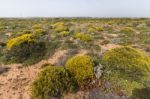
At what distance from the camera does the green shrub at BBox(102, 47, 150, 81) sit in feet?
57.0

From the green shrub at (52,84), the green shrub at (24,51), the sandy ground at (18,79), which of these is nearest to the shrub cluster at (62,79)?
the green shrub at (52,84)

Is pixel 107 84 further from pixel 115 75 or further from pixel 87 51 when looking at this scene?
pixel 87 51

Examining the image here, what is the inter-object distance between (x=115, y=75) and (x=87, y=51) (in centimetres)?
564

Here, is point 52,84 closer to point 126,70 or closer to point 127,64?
point 126,70

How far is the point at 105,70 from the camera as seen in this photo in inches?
702

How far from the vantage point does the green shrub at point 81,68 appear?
17.1 m

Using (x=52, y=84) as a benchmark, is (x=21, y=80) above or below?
below

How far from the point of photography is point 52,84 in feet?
54.0

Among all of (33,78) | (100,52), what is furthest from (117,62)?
(33,78)

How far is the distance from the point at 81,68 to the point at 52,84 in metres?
2.24

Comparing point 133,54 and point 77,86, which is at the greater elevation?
point 133,54

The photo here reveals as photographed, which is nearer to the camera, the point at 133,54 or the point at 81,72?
the point at 81,72

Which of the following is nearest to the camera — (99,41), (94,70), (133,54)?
(94,70)

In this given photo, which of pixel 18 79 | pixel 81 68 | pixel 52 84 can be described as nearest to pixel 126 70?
pixel 81 68
